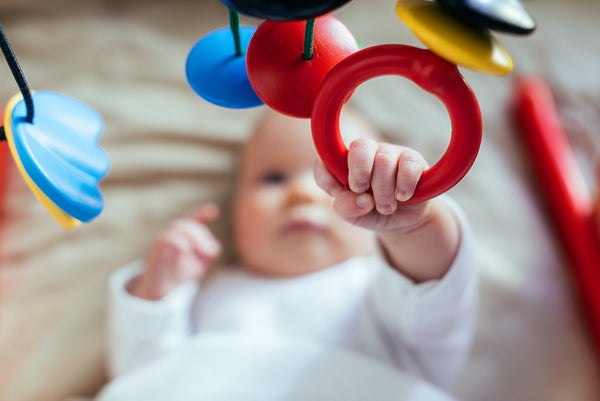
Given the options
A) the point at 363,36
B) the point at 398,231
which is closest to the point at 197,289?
the point at 398,231

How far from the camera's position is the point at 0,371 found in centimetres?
66

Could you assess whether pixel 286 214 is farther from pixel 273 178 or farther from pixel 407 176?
pixel 407 176

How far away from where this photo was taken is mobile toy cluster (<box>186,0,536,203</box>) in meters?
0.27

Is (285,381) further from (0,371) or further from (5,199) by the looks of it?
(5,199)

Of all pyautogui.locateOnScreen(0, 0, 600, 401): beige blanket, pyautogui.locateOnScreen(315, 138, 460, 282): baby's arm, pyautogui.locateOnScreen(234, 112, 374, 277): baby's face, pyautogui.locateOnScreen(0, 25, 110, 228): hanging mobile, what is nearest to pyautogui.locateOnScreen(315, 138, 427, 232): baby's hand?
pyautogui.locateOnScreen(315, 138, 460, 282): baby's arm

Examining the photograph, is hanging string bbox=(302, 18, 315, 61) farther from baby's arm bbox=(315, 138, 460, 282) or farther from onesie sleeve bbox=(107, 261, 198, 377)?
onesie sleeve bbox=(107, 261, 198, 377)

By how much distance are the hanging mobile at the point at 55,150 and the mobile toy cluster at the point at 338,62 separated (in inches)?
3.4

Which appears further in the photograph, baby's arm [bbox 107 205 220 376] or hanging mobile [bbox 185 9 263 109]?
baby's arm [bbox 107 205 220 376]

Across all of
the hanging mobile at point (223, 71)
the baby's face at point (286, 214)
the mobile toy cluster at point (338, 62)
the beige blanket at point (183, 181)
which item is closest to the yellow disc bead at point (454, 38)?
the mobile toy cluster at point (338, 62)

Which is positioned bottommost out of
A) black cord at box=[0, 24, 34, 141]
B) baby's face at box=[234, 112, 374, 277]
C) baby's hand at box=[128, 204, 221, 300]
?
baby's hand at box=[128, 204, 221, 300]

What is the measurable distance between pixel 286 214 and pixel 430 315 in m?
Answer: 0.20

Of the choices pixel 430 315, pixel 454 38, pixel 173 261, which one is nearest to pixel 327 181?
pixel 454 38

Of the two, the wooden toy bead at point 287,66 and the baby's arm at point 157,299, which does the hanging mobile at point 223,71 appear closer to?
the wooden toy bead at point 287,66

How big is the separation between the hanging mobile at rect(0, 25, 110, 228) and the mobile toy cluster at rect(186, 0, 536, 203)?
9 cm
